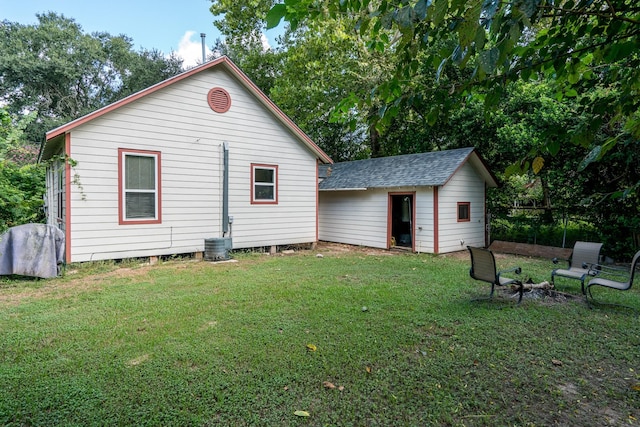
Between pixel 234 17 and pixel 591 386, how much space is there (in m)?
22.8

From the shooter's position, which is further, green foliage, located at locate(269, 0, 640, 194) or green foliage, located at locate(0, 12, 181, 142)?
green foliage, located at locate(0, 12, 181, 142)

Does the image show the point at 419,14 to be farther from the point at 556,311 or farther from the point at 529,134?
the point at 529,134

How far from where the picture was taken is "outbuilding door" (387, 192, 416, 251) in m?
11.7

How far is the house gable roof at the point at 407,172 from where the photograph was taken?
1102 cm

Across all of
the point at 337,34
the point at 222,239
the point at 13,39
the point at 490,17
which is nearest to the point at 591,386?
the point at 490,17

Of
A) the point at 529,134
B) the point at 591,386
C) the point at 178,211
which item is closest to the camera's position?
the point at 591,386

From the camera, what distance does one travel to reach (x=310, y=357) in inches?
139

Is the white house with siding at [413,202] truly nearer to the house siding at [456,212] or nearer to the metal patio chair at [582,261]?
the house siding at [456,212]

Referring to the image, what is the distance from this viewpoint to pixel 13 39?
82.7ft

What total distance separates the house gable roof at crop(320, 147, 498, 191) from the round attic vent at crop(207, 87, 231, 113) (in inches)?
188

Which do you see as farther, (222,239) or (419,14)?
(222,239)

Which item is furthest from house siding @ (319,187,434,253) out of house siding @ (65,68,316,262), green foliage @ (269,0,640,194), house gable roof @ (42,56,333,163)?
green foliage @ (269,0,640,194)

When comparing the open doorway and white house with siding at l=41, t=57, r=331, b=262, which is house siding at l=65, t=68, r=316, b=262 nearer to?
white house with siding at l=41, t=57, r=331, b=262

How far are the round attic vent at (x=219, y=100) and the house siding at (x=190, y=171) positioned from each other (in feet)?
0.46
